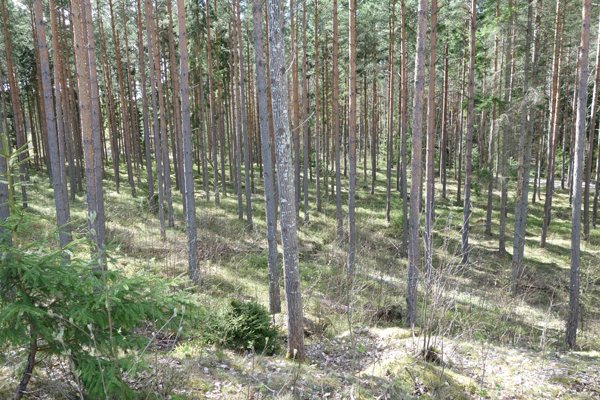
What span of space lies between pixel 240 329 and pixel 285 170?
10.3ft

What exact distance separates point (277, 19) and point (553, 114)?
19.9 meters

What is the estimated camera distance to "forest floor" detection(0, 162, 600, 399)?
480 centimetres

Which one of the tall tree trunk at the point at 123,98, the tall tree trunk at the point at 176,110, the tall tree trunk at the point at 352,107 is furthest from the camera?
the tall tree trunk at the point at 123,98

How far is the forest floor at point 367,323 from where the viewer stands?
480 centimetres

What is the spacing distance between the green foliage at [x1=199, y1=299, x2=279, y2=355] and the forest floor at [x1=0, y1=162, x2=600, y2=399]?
0.25 metres

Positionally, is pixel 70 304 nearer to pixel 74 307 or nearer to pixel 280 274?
pixel 74 307

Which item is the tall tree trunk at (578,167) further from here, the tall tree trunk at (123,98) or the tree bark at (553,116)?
the tall tree trunk at (123,98)

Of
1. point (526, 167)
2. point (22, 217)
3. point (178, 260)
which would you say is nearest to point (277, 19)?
→ point (22, 217)

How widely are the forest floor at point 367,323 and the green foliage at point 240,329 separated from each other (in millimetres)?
254

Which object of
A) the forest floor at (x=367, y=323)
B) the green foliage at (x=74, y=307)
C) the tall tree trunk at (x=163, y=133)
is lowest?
the forest floor at (x=367, y=323)

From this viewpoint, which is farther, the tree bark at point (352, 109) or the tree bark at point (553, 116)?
the tree bark at point (553, 116)

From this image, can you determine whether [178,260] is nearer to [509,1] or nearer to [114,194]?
[114,194]

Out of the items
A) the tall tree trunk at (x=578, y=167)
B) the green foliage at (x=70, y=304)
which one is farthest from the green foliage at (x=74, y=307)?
the tall tree trunk at (x=578, y=167)

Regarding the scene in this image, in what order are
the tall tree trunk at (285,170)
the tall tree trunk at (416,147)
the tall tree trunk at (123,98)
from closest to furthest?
1. the tall tree trunk at (285,170)
2. the tall tree trunk at (416,147)
3. the tall tree trunk at (123,98)
